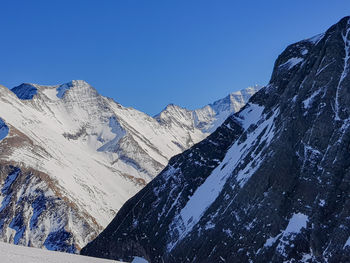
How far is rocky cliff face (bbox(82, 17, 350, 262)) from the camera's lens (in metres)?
79.9

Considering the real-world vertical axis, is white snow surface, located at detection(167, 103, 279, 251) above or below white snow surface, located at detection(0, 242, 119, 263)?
above

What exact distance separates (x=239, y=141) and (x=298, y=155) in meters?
41.4

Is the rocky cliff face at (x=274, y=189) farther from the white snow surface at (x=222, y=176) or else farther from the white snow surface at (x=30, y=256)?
the white snow surface at (x=30, y=256)

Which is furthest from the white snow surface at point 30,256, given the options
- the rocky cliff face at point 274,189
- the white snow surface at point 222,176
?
the white snow surface at point 222,176

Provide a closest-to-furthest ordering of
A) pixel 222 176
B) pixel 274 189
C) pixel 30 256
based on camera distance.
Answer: pixel 30 256, pixel 274 189, pixel 222 176

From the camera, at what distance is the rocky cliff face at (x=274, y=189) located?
7988 cm

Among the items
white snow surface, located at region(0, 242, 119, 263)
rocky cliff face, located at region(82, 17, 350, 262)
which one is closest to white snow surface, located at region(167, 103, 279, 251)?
rocky cliff face, located at region(82, 17, 350, 262)

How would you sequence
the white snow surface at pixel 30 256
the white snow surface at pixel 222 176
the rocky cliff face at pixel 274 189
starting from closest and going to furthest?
the white snow surface at pixel 30 256 < the rocky cliff face at pixel 274 189 < the white snow surface at pixel 222 176

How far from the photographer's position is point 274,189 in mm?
91500

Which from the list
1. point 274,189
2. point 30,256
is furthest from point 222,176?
point 30,256

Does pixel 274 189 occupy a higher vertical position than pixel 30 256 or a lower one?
higher

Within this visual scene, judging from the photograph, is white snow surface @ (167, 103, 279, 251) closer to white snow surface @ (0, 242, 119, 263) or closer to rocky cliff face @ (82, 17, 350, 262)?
rocky cliff face @ (82, 17, 350, 262)

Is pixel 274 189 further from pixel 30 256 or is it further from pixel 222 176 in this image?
pixel 30 256

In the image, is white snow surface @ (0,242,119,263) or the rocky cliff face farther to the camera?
the rocky cliff face
